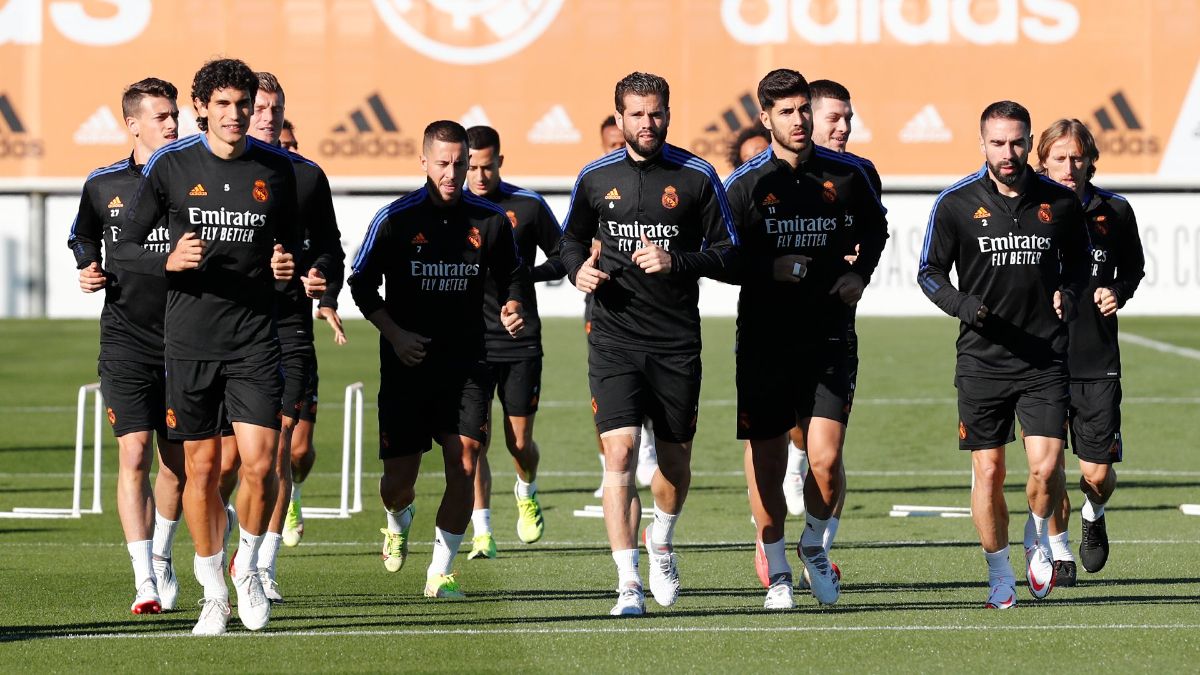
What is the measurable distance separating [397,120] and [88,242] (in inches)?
1073

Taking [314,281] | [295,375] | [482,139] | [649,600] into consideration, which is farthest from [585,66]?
[314,281]

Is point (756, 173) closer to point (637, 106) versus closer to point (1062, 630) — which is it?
point (637, 106)

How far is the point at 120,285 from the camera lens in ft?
31.3

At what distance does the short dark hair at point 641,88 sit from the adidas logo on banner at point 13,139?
29119 mm

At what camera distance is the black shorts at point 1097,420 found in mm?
10289

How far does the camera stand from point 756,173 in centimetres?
943

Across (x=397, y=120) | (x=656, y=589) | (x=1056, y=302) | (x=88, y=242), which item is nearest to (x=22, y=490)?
(x=88, y=242)

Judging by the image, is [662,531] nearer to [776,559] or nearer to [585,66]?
[776,559]

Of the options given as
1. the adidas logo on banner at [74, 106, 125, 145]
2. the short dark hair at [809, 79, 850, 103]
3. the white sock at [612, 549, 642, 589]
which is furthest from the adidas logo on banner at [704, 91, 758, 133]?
the white sock at [612, 549, 642, 589]

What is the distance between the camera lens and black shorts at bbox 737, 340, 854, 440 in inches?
371

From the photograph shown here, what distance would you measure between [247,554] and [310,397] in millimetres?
2353

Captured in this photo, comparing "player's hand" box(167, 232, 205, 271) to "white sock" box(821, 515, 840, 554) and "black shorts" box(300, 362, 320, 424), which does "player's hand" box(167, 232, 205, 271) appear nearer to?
"black shorts" box(300, 362, 320, 424)

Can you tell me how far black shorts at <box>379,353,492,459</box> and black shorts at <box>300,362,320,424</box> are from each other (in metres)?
0.86

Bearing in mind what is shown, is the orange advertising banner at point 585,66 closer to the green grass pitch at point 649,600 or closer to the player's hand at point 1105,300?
the green grass pitch at point 649,600
